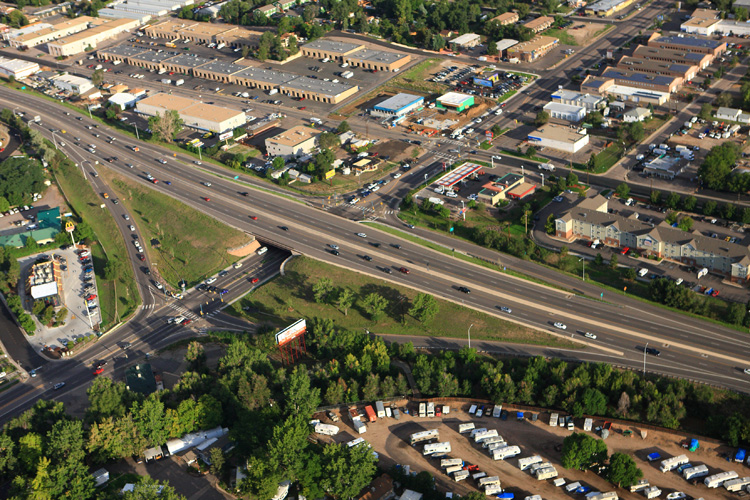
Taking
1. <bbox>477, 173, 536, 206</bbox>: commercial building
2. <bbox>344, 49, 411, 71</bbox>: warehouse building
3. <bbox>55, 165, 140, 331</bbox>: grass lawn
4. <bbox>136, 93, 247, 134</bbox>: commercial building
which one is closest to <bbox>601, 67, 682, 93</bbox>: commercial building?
<bbox>477, 173, 536, 206</bbox>: commercial building

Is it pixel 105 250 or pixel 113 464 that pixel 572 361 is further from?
pixel 105 250

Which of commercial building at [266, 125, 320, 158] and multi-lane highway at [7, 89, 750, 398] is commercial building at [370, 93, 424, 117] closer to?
commercial building at [266, 125, 320, 158]

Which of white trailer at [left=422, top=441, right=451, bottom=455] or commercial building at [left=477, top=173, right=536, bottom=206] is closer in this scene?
white trailer at [left=422, top=441, right=451, bottom=455]

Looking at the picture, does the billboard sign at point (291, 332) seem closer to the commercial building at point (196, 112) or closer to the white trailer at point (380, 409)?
the white trailer at point (380, 409)

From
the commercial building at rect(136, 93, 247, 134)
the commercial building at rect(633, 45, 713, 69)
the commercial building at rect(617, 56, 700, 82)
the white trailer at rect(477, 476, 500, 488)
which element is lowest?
the white trailer at rect(477, 476, 500, 488)

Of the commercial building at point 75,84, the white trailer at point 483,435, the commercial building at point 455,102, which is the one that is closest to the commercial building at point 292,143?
the commercial building at point 455,102

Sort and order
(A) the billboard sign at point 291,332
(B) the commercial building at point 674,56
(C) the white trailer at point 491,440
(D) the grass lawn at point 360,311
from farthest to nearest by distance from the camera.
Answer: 1. (B) the commercial building at point 674,56
2. (D) the grass lawn at point 360,311
3. (A) the billboard sign at point 291,332
4. (C) the white trailer at point 491,440

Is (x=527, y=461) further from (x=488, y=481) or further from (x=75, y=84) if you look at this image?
(x=75, y=84)
